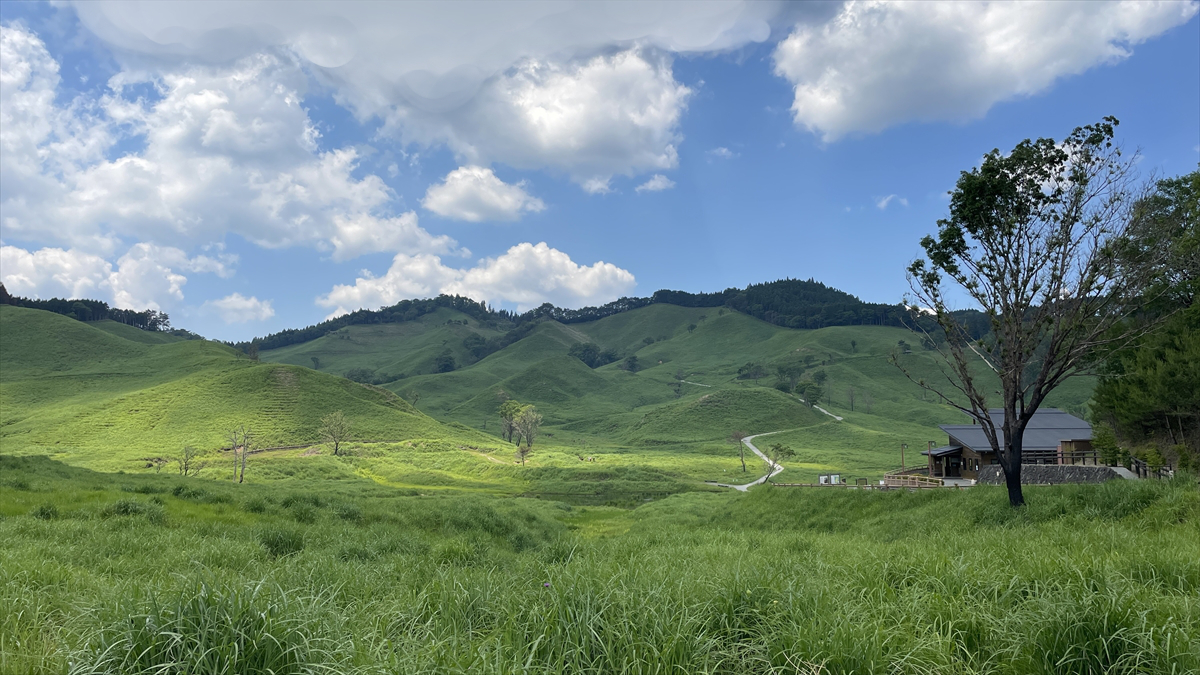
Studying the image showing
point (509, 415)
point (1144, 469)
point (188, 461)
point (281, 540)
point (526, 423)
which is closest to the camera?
point (281, 540)

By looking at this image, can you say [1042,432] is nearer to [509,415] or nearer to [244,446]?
[244,446]

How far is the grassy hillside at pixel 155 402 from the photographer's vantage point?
9169 centimetres

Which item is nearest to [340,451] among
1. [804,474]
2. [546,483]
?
[546,483]

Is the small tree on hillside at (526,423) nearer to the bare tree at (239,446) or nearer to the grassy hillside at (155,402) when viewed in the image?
the grassy hillside at (155,402)

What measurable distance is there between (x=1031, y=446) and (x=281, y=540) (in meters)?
53.7

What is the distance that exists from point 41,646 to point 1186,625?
9.54 m

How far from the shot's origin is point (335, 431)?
319 ft

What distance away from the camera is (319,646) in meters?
4.40

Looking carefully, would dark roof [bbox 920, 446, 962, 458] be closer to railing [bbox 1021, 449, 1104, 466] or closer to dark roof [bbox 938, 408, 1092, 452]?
dark roof [bbox 938, 408, 1092, 452]

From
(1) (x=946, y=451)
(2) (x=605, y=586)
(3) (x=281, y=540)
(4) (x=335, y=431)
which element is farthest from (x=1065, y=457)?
(4) (x=335, y=431)

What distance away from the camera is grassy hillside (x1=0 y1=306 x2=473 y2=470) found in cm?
9169

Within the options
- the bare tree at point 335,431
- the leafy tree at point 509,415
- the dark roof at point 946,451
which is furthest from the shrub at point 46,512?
the leafy tree at point 509,415

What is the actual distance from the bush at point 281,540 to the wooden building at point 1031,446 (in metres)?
45.4

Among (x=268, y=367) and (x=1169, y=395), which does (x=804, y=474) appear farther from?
(x=268, y=367)
